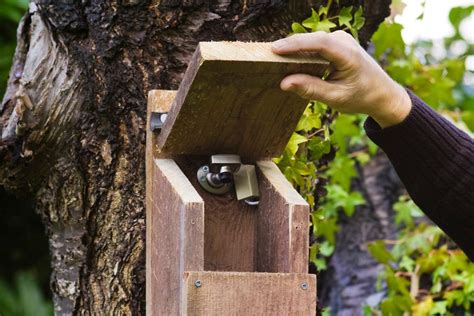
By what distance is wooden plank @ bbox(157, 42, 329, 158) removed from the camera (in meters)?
1.44

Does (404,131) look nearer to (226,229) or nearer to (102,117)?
(226,229)

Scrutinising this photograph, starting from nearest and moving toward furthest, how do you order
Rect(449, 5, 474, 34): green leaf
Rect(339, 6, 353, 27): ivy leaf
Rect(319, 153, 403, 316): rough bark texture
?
1. Rect(339, 6, 353, 27): ivy leaf
2. Rect(449, 5, 474, 34): green leaf
3. Rect(319, 153, 403, 316): rough bark texture

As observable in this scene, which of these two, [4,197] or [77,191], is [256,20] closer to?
[77,191]

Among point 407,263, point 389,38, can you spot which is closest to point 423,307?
point 407,263

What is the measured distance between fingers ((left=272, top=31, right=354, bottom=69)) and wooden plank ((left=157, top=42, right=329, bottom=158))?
0.01 meters

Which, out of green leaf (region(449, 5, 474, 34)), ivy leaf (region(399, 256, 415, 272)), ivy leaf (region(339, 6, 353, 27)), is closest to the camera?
ivy leaf (region(339, 6, 353, 27))

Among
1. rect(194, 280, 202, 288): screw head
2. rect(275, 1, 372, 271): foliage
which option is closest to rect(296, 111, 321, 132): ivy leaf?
rect(275, 1, 372, 271): foliage

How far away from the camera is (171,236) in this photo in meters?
1.60

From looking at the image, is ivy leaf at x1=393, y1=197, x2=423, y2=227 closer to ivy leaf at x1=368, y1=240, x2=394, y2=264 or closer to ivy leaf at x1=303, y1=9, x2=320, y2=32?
ivy leaf at x1=368, y1=240, x2=394, y2=264

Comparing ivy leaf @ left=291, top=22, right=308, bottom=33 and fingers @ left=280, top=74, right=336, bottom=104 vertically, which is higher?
ivy leaf @ left=291, top=22, right=308, bottom=33

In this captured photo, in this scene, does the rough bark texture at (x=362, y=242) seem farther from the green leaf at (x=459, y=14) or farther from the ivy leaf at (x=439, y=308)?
the green leaf at (x=459, y=14)

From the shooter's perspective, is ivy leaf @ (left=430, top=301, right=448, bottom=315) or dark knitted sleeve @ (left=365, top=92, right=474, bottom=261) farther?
ivy leaf @ (left=430, top=301, right=448, bottom=315)

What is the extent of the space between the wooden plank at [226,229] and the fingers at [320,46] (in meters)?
0.32

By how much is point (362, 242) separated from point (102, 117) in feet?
7.40
